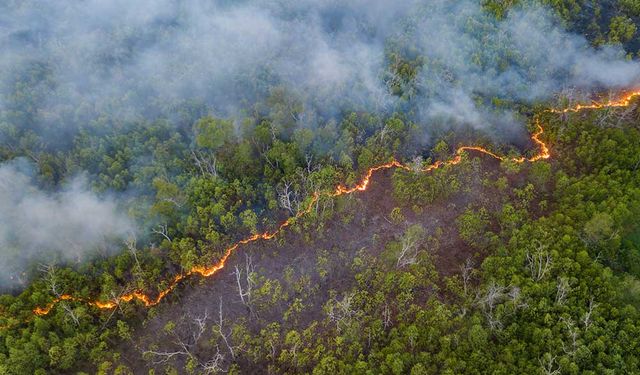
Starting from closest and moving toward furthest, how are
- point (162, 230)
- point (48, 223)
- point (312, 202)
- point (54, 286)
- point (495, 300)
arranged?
point (495, 300) → point (54, 286) → point (162, 230) → point (48, 223) → point (312, 202)

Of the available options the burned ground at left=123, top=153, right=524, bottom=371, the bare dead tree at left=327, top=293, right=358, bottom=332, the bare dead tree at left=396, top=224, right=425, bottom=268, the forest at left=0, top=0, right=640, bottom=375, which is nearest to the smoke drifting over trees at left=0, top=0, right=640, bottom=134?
the forest at left=0, top=0, right=640, bottom=375

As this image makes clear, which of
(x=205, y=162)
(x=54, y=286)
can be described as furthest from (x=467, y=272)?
(x=54, y=286)

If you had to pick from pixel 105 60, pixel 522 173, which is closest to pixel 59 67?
pixel 105 60

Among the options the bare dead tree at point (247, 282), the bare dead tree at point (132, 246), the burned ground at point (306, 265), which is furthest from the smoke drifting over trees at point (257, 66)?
the bare dead tree at point (247, 282)

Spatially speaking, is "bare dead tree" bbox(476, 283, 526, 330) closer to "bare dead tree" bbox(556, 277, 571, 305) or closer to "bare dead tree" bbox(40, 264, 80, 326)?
"bare dead tree" bbox(556, 277, 571, 305)

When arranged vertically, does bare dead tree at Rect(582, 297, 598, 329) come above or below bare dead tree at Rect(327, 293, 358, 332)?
above

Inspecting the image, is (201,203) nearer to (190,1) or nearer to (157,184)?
(157,184)

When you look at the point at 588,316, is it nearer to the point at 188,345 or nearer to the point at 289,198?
the point at 289,198
